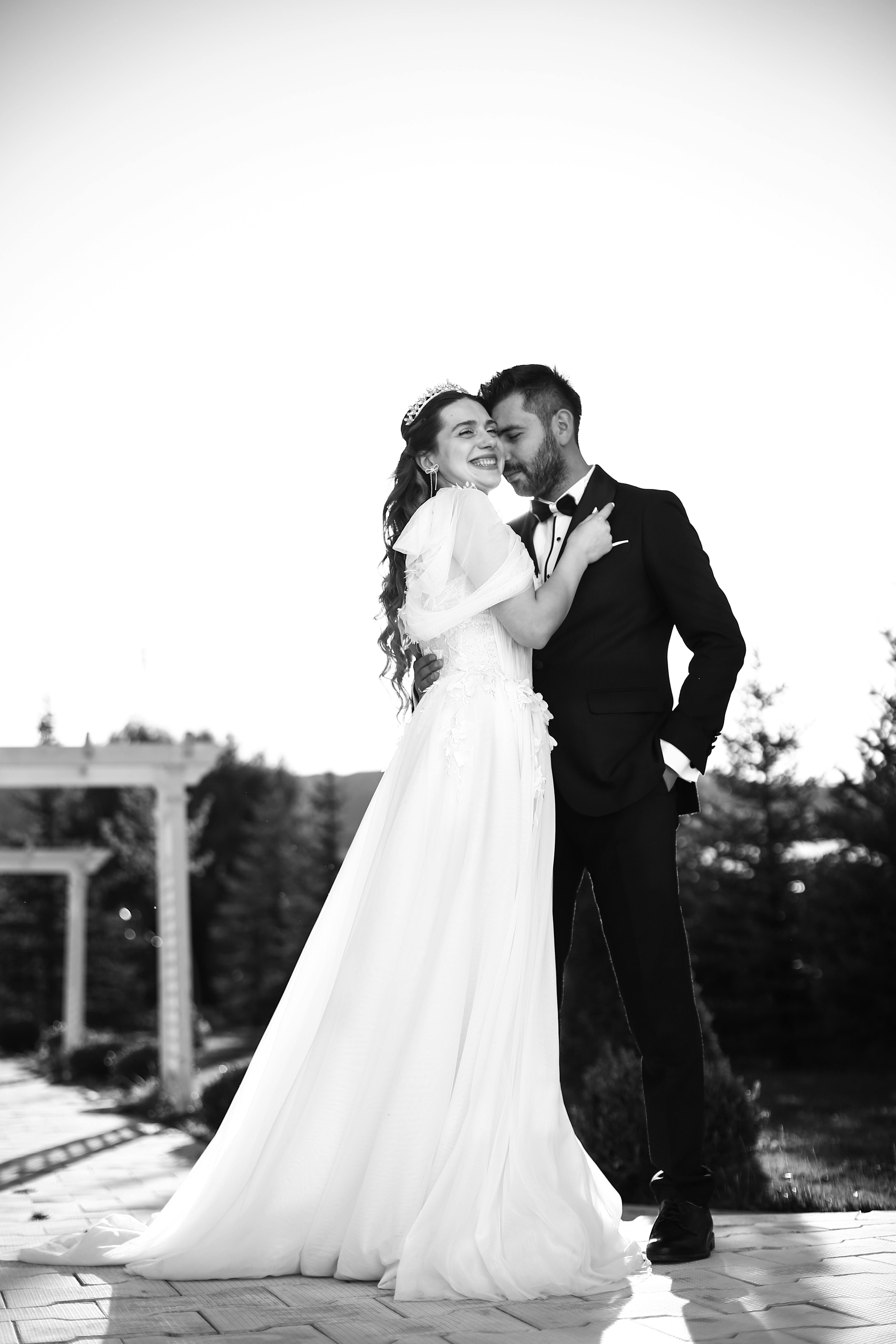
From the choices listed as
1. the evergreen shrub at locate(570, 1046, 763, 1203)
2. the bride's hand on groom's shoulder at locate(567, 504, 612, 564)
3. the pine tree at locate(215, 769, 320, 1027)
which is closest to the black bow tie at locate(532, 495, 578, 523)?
the bride's hand on groom's shoulder at locate(567, 504, 612, 564)

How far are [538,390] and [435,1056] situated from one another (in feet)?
5.96

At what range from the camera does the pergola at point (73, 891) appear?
18.0 metres

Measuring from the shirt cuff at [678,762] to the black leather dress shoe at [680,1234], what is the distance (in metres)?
1.03

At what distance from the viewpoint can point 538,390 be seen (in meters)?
3.35

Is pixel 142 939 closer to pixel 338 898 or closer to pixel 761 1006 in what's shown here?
pixel 761 1006

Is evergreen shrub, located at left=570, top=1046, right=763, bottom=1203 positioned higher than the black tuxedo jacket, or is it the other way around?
the black tuxedo jacket

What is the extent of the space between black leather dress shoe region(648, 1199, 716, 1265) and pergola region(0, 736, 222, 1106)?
8.49 meters

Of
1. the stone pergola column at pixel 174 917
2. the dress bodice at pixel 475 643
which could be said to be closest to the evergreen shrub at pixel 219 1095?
the stone pergola column at pixel 174 917

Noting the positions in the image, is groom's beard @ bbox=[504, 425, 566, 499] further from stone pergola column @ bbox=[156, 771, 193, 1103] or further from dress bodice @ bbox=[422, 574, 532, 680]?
stone pergola column @ bbox=[156, 771, 193, 1103]

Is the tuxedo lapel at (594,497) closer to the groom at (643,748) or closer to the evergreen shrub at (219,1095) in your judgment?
the groom at (643,748)

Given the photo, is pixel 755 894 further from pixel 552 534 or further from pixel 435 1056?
pixel 435 1056

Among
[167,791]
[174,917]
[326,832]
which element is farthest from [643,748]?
[326,832]

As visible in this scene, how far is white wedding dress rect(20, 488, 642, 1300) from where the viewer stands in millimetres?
2586

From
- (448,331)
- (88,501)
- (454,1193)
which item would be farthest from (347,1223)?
(88,501)
